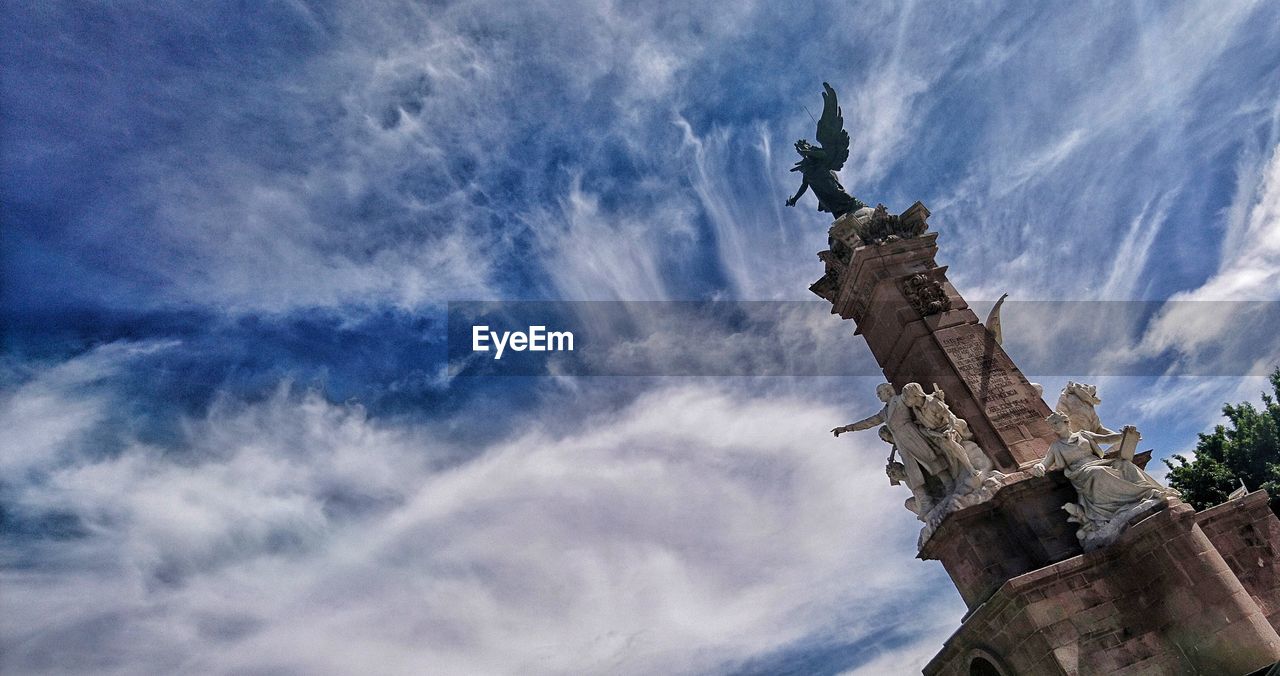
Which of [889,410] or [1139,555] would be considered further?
[889,410]

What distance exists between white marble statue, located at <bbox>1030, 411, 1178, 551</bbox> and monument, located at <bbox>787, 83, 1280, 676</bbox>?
3 cm

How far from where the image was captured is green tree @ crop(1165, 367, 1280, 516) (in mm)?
28172

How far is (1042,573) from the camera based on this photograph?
1306 centimetres

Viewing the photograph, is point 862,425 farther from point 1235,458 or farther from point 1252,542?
point 1235,458

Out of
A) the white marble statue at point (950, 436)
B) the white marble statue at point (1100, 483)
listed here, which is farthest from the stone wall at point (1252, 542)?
the white marble statue at point (950, 436)

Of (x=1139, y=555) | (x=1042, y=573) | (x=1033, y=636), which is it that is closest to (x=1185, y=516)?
(x=1139, y=555)

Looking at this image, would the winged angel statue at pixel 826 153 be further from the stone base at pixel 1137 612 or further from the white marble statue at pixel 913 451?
the stone base at pixel 1137 612

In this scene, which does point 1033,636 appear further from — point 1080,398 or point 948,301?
point 948,301

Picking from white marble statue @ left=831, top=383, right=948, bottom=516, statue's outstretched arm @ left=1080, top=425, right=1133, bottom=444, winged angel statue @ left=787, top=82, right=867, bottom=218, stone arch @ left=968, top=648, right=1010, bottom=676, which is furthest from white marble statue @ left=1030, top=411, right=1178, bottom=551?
winged angel statue @ left=787, top=82, right=867, bottom=218

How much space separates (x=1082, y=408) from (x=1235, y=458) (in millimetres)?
20794

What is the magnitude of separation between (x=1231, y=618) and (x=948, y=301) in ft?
30.5

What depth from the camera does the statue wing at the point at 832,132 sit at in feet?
78.1

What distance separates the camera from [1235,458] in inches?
1138

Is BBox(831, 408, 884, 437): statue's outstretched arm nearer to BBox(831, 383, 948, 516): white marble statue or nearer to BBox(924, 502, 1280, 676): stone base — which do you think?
BBox(831, 383, 948, 516): white marble statue
